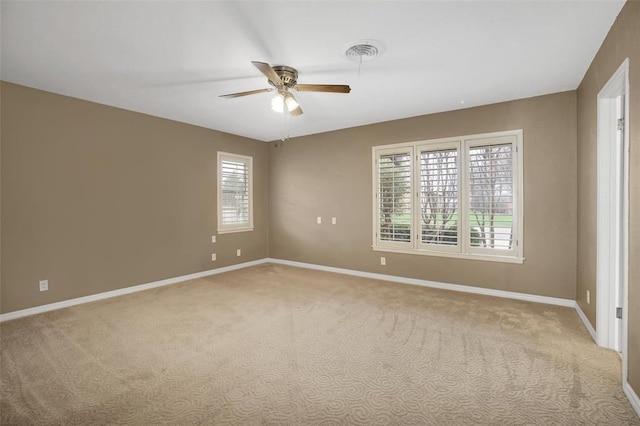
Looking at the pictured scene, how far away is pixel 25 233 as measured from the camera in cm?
347

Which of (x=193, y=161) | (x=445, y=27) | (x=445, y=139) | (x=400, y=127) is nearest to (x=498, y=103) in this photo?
(x=445, y=139)

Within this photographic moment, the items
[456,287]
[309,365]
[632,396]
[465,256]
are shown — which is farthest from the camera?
[456,287]

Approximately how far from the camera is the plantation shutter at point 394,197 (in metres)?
4.78

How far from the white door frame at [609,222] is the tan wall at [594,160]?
0.20 meters

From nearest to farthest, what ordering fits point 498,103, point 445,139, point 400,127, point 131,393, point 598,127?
1. point 131,393
2. point 598,127
3. point 498,103
4. point 445,139
5. point 400,127

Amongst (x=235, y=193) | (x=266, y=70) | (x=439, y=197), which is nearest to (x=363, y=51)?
(x=266, y=70)

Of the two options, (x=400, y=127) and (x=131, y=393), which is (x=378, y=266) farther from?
(x=131, y=393)

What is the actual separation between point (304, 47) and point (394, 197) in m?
2.86

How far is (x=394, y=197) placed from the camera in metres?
4.89

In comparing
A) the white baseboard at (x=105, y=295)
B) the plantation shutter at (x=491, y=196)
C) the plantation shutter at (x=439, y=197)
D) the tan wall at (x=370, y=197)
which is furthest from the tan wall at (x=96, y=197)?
the plantation shutter at (x=491, y=196)

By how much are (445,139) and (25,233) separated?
5.40 metres

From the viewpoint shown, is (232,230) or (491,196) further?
(232,230)

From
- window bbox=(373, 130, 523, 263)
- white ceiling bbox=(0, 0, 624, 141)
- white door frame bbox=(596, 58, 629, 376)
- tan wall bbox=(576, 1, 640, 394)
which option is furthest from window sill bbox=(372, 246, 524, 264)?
white ceiling bbox=(0, 0, 624, 141)

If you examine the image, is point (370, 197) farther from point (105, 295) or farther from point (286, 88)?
point (105, 295)
